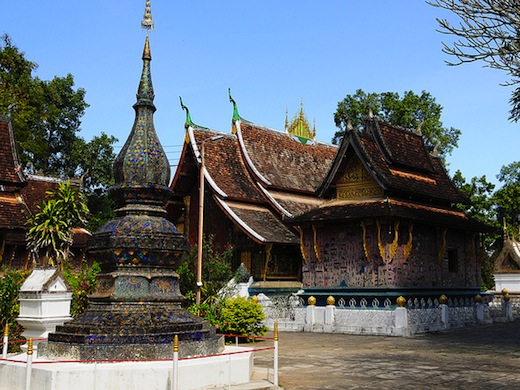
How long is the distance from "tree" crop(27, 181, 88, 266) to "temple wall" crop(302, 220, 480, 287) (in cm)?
1001

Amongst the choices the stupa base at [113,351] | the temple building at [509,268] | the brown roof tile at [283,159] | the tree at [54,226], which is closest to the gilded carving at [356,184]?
the brown roof tile at [283,159]

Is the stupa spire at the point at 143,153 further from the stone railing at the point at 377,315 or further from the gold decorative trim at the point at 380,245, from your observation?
the gold decorative trim at the point at 380,245

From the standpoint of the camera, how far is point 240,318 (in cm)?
1603

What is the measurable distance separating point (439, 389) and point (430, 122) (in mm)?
33710

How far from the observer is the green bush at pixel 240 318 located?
1603cm

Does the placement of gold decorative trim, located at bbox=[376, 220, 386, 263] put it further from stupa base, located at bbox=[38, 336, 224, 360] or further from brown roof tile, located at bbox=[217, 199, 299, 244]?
stupa base, located at bbox=[38, 336, 224, 360]

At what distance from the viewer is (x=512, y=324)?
2258cm

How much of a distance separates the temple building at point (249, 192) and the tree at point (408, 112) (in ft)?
36.8

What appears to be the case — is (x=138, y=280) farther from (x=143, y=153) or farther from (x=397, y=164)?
(x=397, y=164)

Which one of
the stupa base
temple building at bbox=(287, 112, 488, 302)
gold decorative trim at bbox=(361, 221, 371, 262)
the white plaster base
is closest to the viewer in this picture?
the white plaster base

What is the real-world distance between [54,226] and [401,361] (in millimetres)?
16844

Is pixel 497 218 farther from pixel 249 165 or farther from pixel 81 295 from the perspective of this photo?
pixel 81 295

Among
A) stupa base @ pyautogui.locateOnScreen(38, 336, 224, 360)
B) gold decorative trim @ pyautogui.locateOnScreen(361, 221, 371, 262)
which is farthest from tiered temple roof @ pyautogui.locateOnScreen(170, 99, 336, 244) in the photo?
stupa base @ pyautogui.locateOnScreen(38, 336, 224, 360)

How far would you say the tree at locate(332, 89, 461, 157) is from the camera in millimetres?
40594
